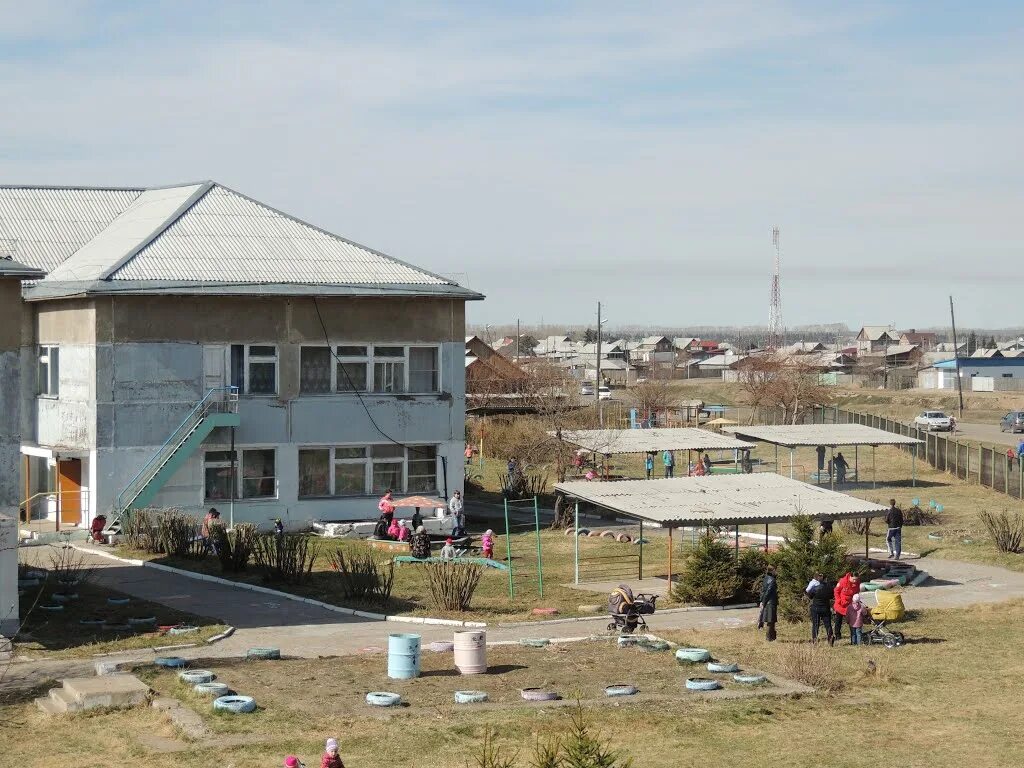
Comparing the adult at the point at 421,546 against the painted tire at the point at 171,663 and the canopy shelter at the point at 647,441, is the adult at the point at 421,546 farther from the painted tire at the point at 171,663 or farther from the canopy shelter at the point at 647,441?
the canopy shelter at the point at 647,441

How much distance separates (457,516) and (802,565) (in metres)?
14.2

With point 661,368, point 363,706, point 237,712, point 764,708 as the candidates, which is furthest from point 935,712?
point 661,368

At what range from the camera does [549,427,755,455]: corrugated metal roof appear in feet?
173

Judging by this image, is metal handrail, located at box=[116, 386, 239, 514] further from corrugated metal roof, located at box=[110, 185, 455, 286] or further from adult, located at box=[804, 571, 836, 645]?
adult, located at box=[804, 571, 836, 645]

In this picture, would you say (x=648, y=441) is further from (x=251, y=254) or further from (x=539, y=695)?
(x=539, y=695)

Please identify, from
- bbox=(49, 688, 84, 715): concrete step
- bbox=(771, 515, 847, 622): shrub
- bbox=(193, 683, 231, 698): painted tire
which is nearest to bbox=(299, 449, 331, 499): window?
bbox=(771, 515, 847, 622): shrub

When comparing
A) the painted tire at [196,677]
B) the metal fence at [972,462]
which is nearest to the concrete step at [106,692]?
the painted tire at [196,677]

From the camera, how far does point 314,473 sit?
147ft

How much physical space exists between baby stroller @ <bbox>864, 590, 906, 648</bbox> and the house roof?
20.1 m

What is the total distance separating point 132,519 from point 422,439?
10.2 metres

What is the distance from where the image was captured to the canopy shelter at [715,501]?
110ft

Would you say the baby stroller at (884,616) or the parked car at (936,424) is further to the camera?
the parked car at (936,424)

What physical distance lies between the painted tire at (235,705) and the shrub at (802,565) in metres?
13.4

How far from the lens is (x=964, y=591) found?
111 feet
